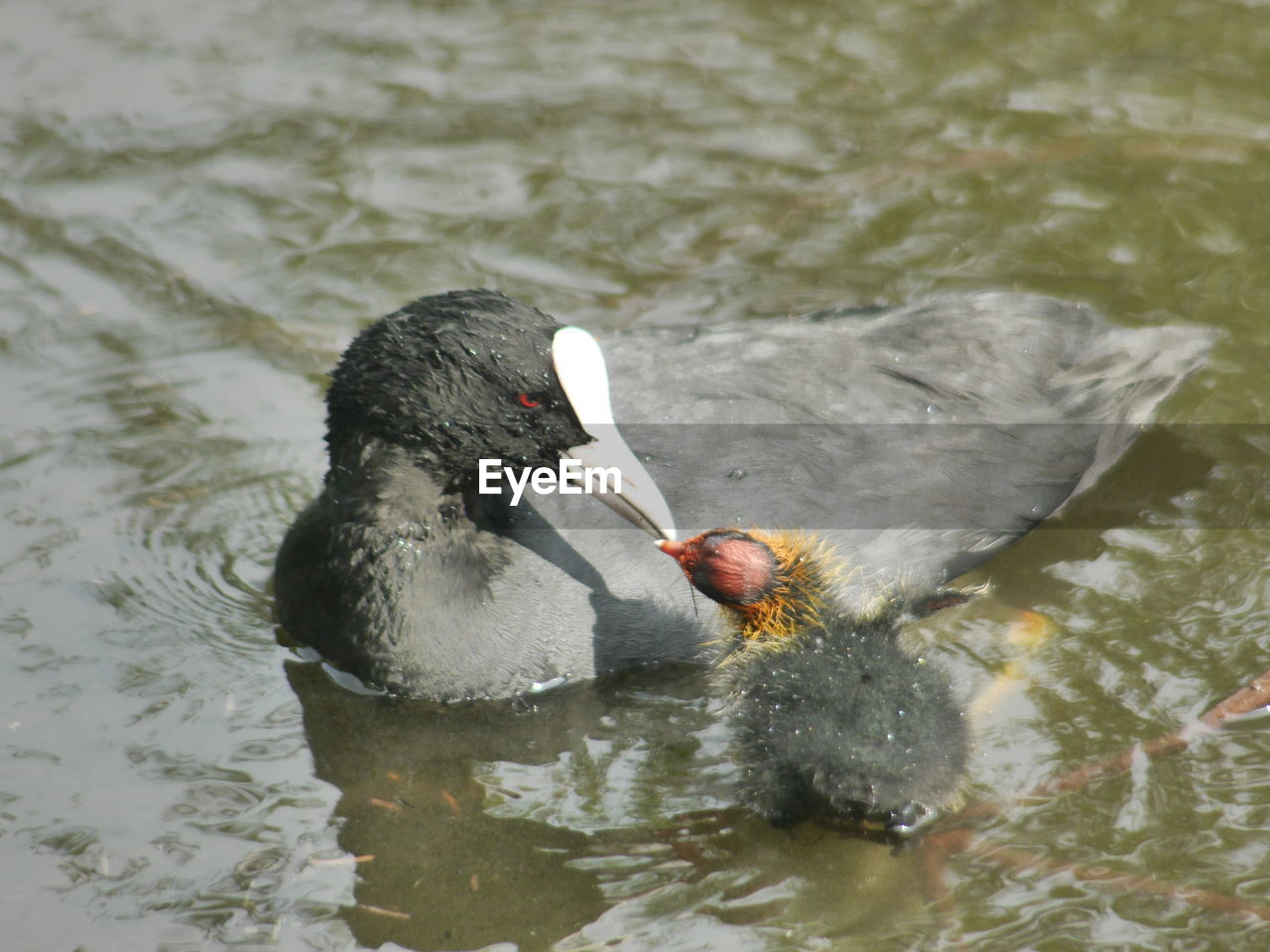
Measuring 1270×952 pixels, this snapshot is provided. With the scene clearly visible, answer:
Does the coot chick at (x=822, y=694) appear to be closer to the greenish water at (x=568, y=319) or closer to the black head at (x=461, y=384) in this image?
the greenish water at (x=568, y=319)

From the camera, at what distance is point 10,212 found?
18.5 feet

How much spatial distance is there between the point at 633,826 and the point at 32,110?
13.8 ft

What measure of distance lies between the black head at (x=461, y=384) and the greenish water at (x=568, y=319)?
2.30 ft

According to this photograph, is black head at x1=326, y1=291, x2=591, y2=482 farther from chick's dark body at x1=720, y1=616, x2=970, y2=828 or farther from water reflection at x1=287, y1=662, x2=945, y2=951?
chick's dark body at x1=720, y1=616, x2=970, y2=828

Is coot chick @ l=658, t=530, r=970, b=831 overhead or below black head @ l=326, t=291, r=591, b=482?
below

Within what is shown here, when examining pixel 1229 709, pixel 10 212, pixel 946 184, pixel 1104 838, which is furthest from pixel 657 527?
pixel 10 212

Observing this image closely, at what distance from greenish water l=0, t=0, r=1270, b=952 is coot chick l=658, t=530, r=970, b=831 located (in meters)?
0.16

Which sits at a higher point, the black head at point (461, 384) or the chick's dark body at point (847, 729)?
the black head at point (461, 384)

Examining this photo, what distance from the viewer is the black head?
3.72 m

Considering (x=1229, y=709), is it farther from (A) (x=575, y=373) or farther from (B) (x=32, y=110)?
(B) (x=32, y=110)

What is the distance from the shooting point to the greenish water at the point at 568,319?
3.35 metres

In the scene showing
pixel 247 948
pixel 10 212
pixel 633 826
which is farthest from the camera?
pixel 10 212

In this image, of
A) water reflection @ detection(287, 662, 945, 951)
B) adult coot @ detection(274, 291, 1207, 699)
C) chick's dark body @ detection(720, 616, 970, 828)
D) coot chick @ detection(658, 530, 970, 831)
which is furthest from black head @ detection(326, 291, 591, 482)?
chick's dark body @ detection(720, 616, 970, 828)

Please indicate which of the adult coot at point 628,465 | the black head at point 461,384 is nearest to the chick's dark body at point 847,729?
the adult coot at point 628,465
